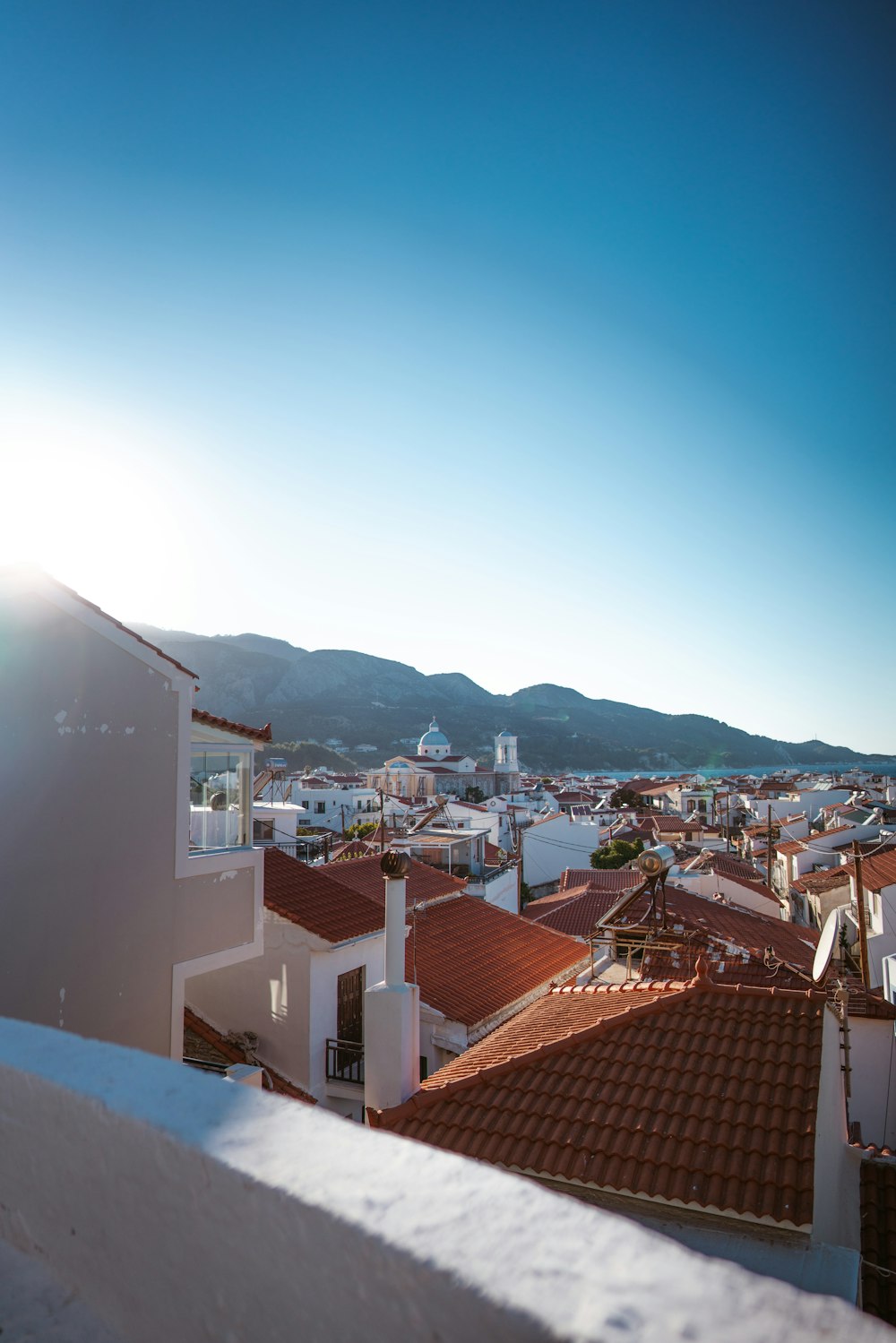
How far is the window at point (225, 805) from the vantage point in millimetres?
8998

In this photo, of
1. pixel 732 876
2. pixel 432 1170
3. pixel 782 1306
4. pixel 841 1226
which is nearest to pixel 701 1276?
pixel 782 1306

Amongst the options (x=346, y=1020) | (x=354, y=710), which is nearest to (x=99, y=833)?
(x=346, y=1020)

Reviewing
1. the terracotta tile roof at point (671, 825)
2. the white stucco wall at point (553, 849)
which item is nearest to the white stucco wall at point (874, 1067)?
the white stucco wall at point (553, 849)

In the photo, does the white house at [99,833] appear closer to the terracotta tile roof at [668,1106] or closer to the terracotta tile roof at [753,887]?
the terracotta tile roof at [668,1106]

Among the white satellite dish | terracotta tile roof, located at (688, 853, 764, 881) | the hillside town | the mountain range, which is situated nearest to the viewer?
the hillside town

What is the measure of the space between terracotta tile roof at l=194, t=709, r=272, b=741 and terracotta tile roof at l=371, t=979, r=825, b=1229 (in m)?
4.18

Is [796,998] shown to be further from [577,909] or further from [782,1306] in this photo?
[577,909]

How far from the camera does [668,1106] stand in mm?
6176

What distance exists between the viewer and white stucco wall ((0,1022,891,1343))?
1.12 metres

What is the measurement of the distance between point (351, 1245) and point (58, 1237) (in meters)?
1.05

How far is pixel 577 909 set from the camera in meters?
26.4

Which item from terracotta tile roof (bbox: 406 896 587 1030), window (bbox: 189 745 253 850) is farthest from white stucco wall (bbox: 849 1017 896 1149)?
window (bbox: 189 745 253 850)

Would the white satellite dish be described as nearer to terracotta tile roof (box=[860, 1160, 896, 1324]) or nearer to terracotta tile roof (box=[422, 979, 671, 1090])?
terracotta tile roof (box=[422, 979, 671, 1090])

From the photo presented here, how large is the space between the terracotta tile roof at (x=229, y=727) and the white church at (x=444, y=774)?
265 ft
